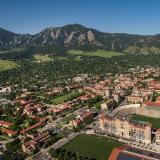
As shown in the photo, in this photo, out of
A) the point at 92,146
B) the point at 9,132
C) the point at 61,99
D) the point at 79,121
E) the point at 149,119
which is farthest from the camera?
the point at 61,99

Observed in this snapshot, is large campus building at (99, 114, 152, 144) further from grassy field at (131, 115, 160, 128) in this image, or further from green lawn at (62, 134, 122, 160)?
grassy field at (131, 115, 160, 128)

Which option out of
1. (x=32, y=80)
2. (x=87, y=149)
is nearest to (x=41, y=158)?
(x=87, y=149)

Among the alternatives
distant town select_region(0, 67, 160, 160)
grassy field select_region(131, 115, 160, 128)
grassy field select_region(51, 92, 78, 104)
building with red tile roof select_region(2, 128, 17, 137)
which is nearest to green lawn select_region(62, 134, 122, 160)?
distant town select_region(0, 67, 160, 160)

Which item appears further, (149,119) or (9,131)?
(149,119)

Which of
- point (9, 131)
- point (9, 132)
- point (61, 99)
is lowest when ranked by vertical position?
point (9, 132)

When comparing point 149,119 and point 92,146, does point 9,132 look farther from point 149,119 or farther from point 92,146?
point 149,119

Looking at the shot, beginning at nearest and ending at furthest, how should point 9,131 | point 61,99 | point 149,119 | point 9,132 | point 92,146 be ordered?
point 92,146 < point 9,132 < point 9,131 < point 149,119 < point 61,99

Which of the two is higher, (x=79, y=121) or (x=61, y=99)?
(x=79, y=121)

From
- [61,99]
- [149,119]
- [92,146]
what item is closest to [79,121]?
[92,146]
